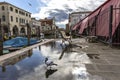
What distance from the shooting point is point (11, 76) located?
4.73 meters

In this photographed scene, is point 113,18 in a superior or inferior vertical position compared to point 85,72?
superior

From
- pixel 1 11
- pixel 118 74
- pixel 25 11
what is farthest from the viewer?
pixel 25 11

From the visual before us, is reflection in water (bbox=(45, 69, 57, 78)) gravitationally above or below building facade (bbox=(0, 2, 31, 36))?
below

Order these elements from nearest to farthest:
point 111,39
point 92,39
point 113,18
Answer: point 111,39 → point 113,18 → point 92,39

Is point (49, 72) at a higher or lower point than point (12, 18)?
lower

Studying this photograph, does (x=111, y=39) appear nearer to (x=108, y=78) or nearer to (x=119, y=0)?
(x=119, y=0)

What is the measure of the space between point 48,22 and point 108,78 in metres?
99.4

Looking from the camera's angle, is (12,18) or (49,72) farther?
(12,18)

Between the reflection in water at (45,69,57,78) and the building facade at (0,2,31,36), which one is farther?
the building facade at (0,2,31,36)

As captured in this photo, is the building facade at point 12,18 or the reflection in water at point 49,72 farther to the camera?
the building facade at point 12,18

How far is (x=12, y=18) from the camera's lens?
5506cm

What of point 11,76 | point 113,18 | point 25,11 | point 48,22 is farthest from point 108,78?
point 48,22

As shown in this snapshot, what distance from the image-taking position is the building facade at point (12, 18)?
5197 cm

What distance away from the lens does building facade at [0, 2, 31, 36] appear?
5197 centimetres
